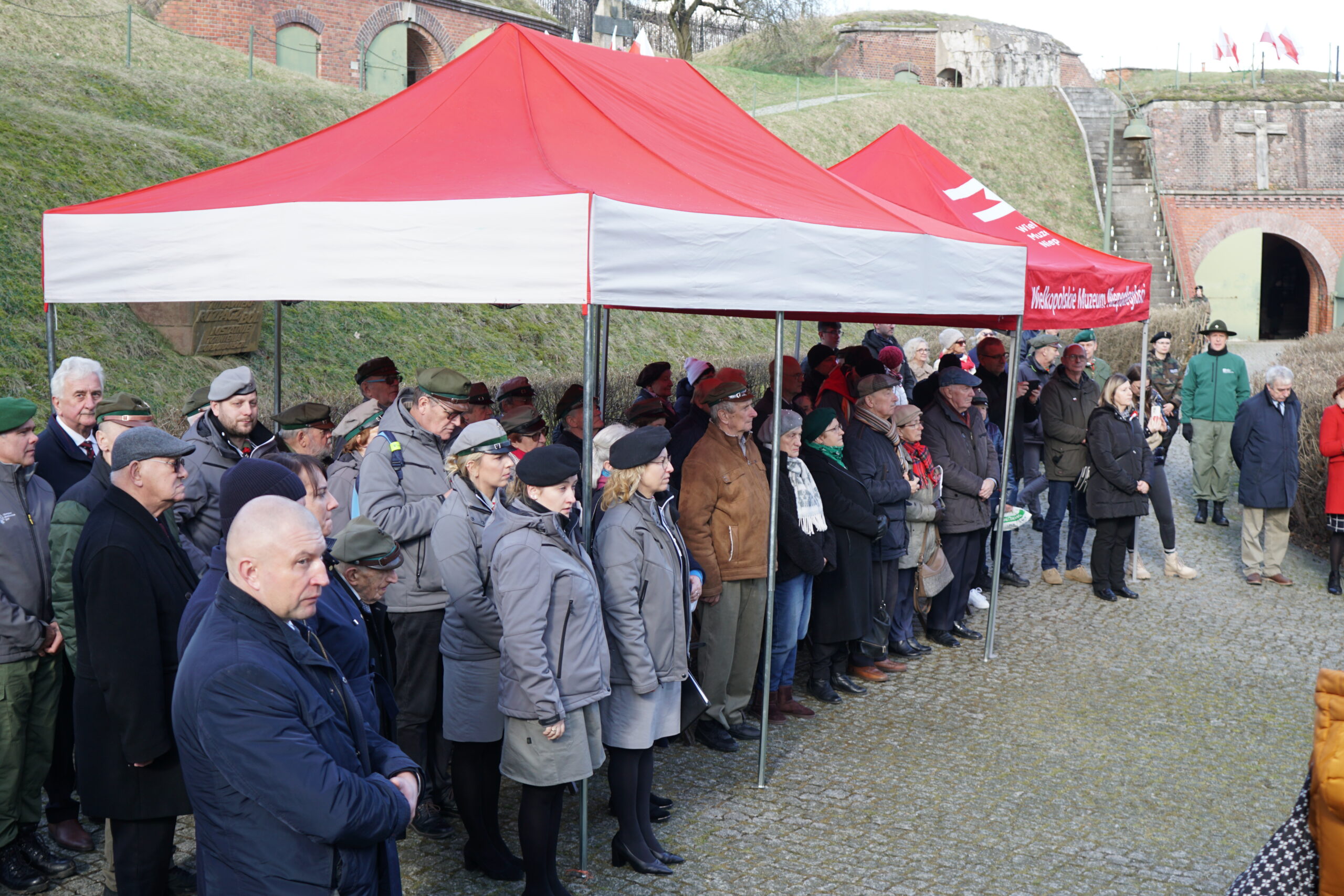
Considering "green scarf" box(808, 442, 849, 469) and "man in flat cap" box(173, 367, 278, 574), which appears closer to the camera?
"man in flat cap" box(173, 367, 278, 574)

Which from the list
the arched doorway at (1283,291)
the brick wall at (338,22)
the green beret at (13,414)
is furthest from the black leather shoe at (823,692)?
the arched doorway at (1283,291)

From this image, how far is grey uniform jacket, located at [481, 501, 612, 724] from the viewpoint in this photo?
386 centimetres

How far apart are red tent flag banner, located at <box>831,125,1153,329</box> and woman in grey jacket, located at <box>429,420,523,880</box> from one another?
4046mm

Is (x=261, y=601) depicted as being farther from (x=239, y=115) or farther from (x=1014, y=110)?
(x=1014, y=110)

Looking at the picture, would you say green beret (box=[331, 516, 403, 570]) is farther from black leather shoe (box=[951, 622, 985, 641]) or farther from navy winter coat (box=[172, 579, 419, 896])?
black leather shoe (box=[951, 622, 985, 641])

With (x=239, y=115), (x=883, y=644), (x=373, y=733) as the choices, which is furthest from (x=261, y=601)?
(x=239, y=115)

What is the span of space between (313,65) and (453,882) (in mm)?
26499

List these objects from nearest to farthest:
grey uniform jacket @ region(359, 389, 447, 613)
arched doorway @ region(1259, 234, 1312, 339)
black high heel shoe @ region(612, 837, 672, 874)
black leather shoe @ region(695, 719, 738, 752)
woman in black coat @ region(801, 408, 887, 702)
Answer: black high heel shoe @ region(612, 837, 672, 874) → grey uniform jacket @ region(359, 389, 447, 613) → black leather shoe @ region(695, 719, 738, 752) → woman in black coat @ region(801, 408, 887, 702) → arched doorway @ region(1259, 234, 1312, 339)

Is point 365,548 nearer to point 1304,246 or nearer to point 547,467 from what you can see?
point 547,467

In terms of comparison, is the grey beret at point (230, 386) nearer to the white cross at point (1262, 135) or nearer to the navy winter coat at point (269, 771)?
the navy winter coat at point (269, 771)

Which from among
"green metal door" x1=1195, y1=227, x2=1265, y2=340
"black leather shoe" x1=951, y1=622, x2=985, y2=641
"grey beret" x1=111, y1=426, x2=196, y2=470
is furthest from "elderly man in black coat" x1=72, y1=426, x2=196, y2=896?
"green metal door" x1=1195, y1=227, x2=1265, y2=340

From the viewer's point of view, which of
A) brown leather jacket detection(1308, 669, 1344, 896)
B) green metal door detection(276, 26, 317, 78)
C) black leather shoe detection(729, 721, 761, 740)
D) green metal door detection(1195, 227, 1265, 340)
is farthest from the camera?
green metal door detection(1195, 227, 1265, 340)

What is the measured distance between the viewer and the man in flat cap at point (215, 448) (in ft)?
14.9

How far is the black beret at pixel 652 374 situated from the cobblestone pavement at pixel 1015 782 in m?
2.46
